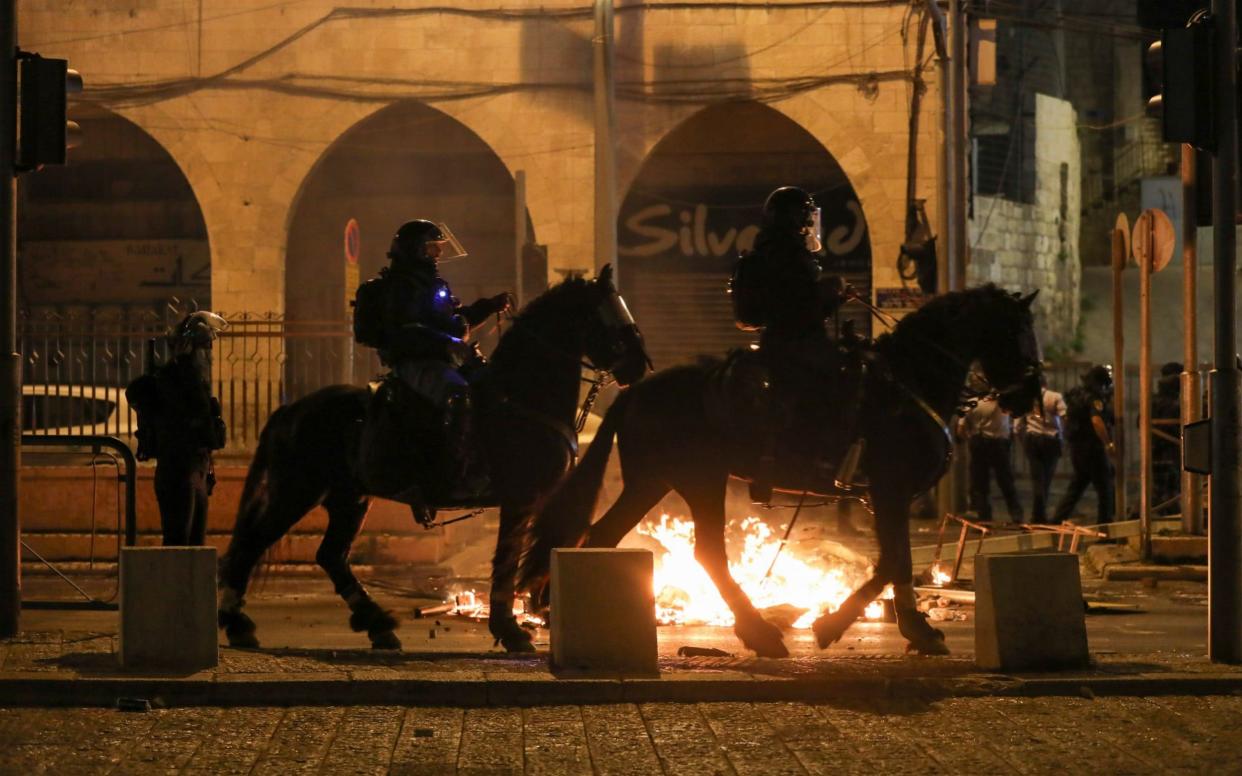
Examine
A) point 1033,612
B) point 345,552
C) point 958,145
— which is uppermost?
point 958,145

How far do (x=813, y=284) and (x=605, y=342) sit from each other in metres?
A: 1.25

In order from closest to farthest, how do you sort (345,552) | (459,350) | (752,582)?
(459,350), (345,552), (752,582)

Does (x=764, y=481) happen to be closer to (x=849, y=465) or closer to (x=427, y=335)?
(x=849, y=465)

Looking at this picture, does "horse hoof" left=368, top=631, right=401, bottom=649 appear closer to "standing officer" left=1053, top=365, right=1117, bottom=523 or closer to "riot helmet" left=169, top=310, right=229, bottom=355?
"riot helmet" left=169, top=310, right=229, bottom=355

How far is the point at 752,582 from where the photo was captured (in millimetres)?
13469

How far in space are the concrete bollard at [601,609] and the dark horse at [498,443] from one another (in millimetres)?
1326

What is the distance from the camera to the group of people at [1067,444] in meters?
20.3

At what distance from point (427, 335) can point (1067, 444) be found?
12528mm

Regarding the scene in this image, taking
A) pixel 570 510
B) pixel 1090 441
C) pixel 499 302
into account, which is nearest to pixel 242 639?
pixel 570 510

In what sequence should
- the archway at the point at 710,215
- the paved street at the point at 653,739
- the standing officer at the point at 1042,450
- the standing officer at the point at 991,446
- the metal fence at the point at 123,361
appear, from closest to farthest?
the paved street at the point at 653,739 → the metal fence at the point at 123,361 → the standing officer at the point at 991,446 → the standing officer at the point at 1042,450 → the archway at the point at 710,215

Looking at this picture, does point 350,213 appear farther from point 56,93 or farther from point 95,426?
point 56,93

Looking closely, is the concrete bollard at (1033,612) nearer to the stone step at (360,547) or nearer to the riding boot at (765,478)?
the riding boot at (765,478)

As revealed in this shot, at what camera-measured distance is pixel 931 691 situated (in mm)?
8672

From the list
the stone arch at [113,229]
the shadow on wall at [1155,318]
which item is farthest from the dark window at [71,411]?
the shadow on wall at [1155,318]
